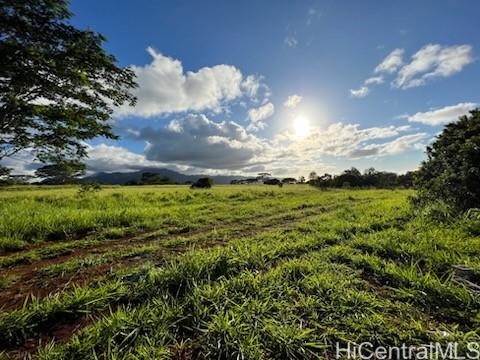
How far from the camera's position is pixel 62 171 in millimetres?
9633

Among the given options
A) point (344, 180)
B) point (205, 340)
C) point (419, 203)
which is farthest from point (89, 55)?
point (344, 180)

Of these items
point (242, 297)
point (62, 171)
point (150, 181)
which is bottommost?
point (242, 297)

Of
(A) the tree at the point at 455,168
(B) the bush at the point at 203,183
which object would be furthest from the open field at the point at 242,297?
(B) the bush at the point at 203,183

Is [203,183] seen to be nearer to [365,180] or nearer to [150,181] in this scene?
[150,181]

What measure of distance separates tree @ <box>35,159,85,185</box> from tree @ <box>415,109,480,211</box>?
574 inches

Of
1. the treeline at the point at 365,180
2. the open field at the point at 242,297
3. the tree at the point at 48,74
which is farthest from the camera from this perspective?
the treeline at the point at 365,180

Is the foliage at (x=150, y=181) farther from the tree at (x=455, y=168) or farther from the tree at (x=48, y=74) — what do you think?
the tree at (x=455, y=168)

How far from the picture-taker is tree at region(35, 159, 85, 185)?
922 cm

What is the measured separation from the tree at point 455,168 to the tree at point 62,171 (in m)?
14.6

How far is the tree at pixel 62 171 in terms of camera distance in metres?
9.22

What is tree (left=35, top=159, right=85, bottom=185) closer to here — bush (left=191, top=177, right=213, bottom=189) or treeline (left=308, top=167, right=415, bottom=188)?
bush (left=191, top=177, right=213, bottom=189)

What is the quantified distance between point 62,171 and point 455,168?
15.3 metres

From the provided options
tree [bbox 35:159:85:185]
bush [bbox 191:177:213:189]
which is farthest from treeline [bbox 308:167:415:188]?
tree [bbox 35:159:85:185]

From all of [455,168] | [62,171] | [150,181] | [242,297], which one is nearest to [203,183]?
[150,181]
